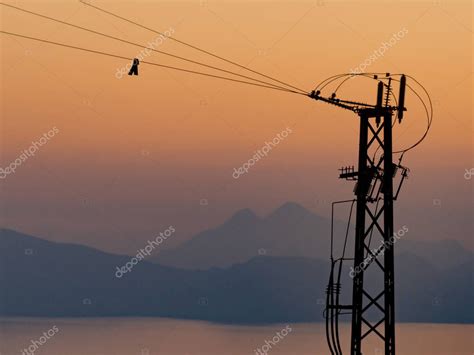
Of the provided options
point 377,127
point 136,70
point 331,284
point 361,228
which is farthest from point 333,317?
point 136,70

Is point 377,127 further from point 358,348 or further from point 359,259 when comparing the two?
point 358,348

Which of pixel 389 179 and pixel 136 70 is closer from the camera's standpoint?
pixel 136 70

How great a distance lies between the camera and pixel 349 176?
45.9 meters

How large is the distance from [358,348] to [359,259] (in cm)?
362

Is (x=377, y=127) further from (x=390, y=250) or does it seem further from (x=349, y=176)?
(x=390, y=250)

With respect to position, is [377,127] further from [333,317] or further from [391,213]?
[333,317]

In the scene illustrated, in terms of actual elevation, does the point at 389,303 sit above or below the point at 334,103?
below

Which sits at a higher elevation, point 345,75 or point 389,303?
point 345,75

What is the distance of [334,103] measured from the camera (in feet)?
149

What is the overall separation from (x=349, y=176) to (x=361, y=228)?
2.54 meters

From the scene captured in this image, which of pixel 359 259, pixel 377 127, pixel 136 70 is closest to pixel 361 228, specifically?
pixel 359 259

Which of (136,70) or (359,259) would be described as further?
(359,259)

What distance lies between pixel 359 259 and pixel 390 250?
1277 mm

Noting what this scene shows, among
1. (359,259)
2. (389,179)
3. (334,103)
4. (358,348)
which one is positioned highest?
(334,103)
